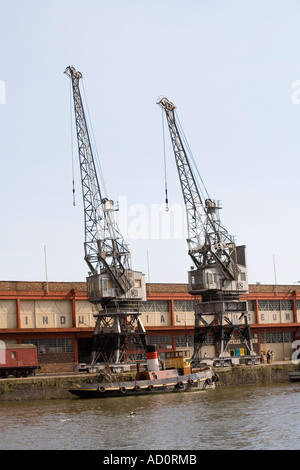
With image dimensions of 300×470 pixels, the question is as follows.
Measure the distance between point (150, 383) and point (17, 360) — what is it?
12.9 m

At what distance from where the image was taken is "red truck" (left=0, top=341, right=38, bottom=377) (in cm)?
6053

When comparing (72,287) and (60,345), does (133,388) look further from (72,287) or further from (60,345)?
(72,287)

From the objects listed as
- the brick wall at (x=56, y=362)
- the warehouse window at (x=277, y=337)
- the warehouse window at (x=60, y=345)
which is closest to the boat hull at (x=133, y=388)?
the brick wall at (x=56, y=362)

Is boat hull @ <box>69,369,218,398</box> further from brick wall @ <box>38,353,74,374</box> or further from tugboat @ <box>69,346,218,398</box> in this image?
brick wall @ <box>38,353,74,374</box>

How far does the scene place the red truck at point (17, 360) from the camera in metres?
60.5

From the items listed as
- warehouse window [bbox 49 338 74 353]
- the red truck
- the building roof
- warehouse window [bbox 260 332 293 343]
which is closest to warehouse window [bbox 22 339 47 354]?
warehouse window [bbox 49 338 74 353]

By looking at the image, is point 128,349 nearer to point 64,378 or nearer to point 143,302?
point 143,302

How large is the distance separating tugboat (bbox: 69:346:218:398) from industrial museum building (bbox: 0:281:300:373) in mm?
14191

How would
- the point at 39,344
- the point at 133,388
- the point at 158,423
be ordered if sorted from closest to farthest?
the point at 158,423 < the point at 133,388 < the point at 39,344

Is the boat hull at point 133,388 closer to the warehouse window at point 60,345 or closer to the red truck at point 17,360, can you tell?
the red truck at point 17,360

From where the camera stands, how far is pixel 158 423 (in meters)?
39.5

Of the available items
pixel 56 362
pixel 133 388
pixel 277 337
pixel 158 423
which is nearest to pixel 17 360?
pixel 56 362

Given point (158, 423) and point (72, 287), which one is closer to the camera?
point (158, 423)

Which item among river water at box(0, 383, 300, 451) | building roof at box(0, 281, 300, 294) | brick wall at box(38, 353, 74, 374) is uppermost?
building roof at box(0, 281, 300, 294)
